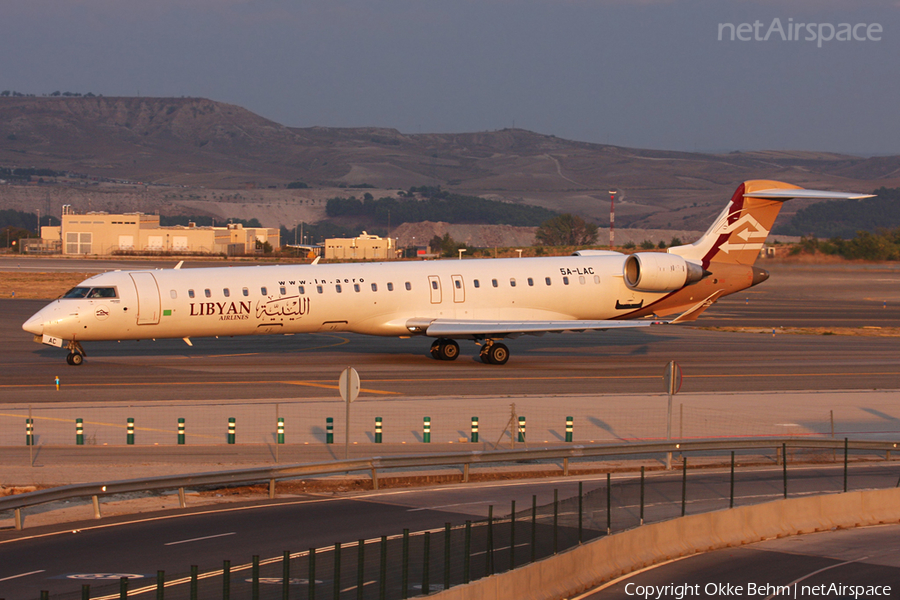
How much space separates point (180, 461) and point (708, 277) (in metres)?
24.3

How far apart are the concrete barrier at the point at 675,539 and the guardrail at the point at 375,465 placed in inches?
37.6

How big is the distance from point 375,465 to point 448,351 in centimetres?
1901

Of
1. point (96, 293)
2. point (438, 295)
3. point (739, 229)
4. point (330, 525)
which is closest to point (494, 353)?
point (438, 295)

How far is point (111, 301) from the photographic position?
3225cm

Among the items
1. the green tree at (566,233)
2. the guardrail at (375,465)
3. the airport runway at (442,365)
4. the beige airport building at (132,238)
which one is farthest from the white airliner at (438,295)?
the green tree at (566,233)

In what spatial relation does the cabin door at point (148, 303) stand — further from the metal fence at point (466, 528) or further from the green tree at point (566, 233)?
the green tree at point (566, 233)

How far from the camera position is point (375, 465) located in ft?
57.6

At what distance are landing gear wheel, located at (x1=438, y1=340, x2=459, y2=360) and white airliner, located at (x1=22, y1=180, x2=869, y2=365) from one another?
0.12 feet

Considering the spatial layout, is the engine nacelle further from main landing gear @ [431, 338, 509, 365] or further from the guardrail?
the guardrail

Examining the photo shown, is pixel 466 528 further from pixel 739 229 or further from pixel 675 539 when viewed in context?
pixel 739 229

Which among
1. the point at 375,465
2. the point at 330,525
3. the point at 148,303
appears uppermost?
the point at 148,303

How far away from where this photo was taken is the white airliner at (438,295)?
32531mm

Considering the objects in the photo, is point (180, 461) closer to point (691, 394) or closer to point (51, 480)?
point (51, 480)

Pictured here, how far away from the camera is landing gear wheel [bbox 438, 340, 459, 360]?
36.5m
